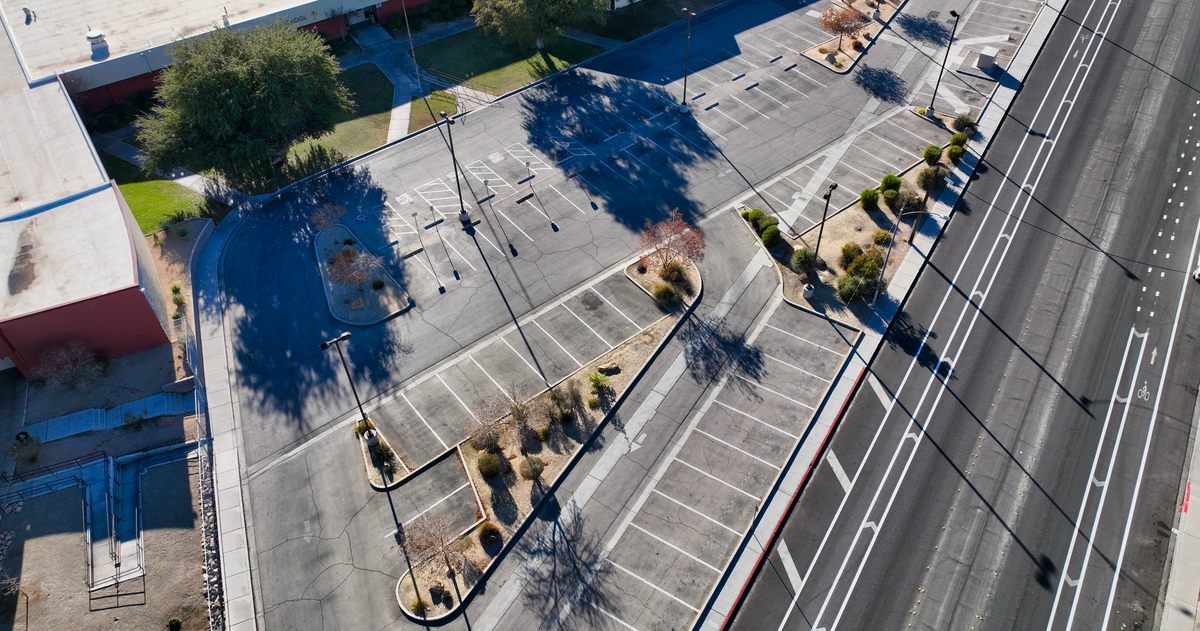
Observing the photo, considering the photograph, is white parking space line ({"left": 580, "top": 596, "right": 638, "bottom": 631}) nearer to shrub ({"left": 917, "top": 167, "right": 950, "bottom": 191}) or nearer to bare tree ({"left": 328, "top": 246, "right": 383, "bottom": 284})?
bare tree ({"left": 328, "top": 246, "right": 383, "bottom": 284})

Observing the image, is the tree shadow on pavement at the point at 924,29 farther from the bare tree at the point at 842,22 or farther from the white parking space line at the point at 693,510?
the white parking space line at the point at 693,510

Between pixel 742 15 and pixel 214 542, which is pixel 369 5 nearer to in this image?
pixel 742 15

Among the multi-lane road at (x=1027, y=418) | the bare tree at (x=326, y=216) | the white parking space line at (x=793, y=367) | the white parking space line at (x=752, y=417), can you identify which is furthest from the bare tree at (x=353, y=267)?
the multi-lane road at (x=1027, y=418)

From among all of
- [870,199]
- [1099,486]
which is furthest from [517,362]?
[1099,486]

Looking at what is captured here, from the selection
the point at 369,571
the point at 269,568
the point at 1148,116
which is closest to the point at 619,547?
the point at 369,571

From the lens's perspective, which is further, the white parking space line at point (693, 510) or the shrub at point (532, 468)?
the shrub at point (532, 468)
